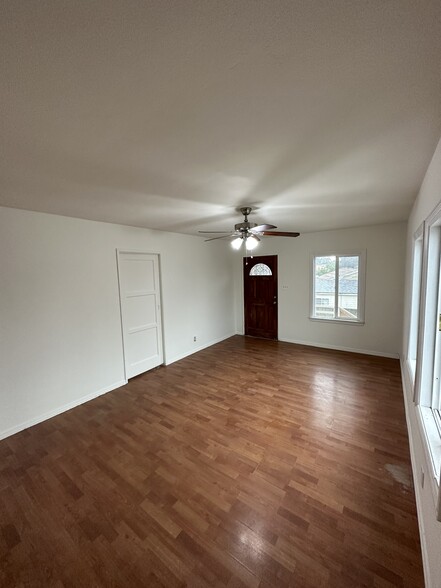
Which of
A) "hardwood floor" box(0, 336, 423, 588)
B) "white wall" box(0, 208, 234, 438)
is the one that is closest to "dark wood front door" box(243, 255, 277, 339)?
"white wall" box(0, 208, 234, 438)

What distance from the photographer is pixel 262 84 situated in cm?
101

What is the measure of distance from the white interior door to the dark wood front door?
2502 mm

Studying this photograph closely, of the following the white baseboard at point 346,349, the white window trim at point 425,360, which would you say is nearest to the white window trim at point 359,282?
the white baseboard at point 346,349

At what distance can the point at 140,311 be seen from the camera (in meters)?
4.04

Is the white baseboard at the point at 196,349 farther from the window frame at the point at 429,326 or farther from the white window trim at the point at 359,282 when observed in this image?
the window frame at the point at 429,326

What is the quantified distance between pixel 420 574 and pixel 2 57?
3.05m

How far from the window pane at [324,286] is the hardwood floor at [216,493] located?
1.99m

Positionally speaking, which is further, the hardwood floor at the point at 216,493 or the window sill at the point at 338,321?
the window sill at the point at 338,321

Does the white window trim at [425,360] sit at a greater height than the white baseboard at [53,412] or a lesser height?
greater

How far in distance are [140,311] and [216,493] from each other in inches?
112

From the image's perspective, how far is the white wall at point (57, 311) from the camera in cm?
262

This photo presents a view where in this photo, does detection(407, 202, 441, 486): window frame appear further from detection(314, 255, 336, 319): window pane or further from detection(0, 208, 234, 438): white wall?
detection(0, 208, 234, 438): white wall

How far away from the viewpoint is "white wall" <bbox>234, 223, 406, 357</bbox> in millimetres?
4281

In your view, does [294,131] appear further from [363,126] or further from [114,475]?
[114,475]
